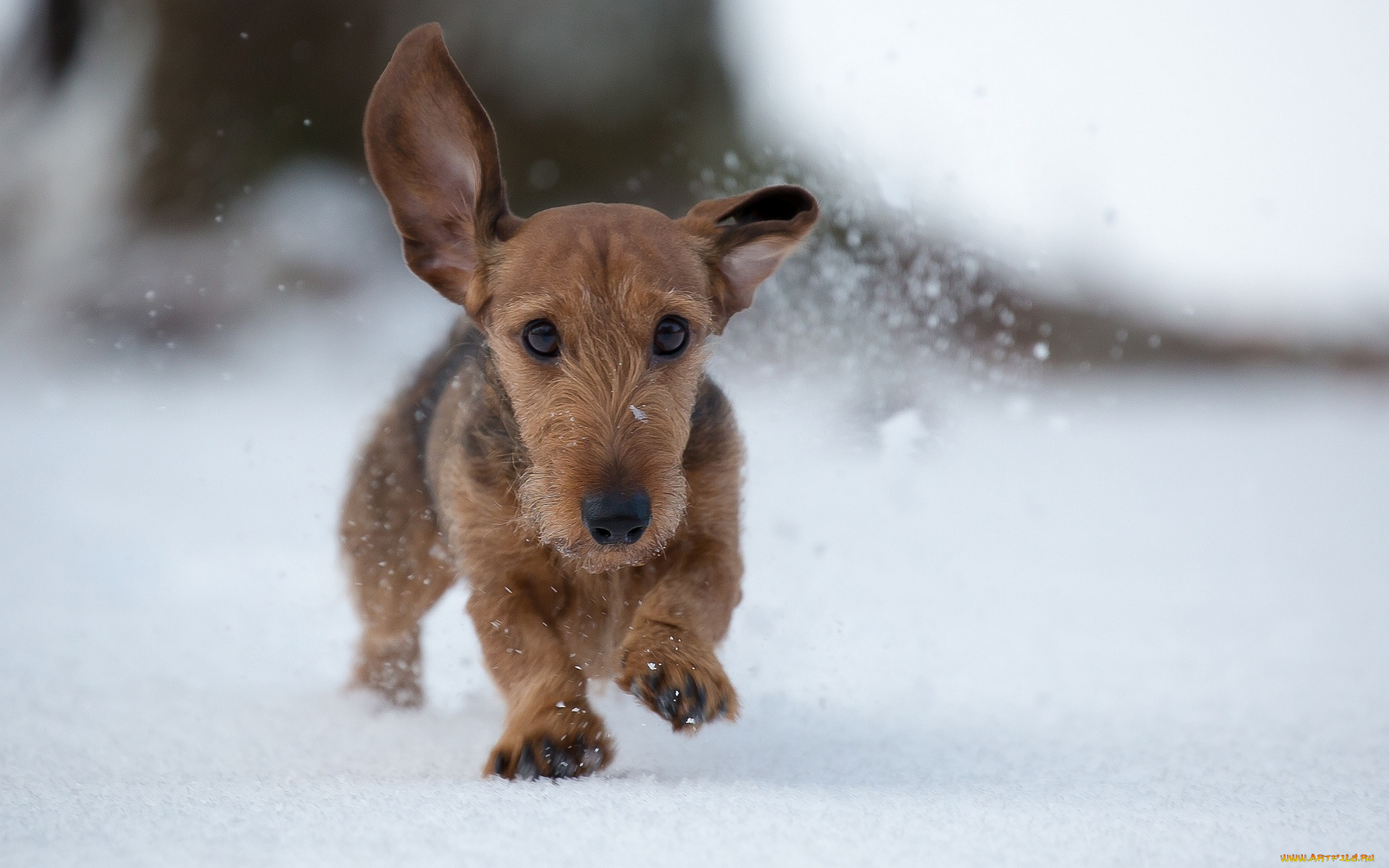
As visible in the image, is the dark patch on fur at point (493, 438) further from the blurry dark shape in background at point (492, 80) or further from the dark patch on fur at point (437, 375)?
the blurry dark shape in background at point (492, 80)

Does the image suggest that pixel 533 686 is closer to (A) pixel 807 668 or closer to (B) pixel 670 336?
(B) pixel 670 336

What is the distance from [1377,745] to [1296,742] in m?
0.18

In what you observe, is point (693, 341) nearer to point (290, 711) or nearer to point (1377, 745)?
point (290, 711)

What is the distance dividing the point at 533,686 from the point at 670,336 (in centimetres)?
82

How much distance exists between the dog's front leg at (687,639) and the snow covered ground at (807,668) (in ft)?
0.52

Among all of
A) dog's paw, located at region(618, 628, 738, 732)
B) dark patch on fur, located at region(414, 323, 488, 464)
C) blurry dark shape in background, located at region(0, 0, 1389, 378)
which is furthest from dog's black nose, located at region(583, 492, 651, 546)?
blurry dark shape in background, located at region(0, 0, 1389, 378)

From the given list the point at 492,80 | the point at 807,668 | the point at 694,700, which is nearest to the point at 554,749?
the point at 694,700

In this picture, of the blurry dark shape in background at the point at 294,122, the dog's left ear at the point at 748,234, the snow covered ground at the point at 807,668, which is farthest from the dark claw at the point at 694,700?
the blurry dark shape in background at the point at 294,122

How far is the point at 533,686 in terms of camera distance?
2.46 m

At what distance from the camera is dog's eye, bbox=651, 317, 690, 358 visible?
102 inches

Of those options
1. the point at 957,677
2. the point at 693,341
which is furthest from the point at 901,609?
the point at 693,341

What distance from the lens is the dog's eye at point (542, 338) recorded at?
2572mm

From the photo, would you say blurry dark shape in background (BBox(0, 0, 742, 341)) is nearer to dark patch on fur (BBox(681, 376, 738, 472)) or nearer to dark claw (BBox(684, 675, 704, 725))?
dark patch on fur (BBox(681, 376, 738, 472))

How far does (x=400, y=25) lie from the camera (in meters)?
9.48
